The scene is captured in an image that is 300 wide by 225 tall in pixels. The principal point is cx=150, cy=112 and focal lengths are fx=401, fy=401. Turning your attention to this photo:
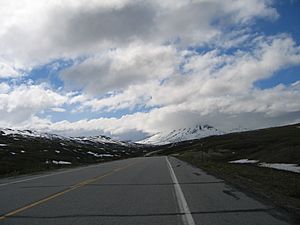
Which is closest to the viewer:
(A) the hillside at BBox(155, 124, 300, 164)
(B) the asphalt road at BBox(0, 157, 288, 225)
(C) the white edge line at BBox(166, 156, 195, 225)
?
(C) the white edge line at BBox(166, 156, 195, 225)

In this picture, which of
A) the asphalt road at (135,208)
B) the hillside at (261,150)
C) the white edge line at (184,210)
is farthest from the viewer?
the hillside at (261,150)

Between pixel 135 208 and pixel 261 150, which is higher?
pixel 261 150

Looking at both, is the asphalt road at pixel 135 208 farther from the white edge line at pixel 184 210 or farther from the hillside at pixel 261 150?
the hillside at pixel 261 150

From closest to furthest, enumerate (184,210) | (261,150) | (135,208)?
1. (184,210)
2. (135,208)
3. (261,150)

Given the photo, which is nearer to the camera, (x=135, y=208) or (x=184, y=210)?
(x=184, y=210)

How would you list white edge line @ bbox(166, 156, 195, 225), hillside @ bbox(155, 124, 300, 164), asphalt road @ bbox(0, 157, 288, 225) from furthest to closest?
hillside @ bbox(155, 124, 300, 164), asphalt road @ bbox(0, 157, 288, 225), white edge line @ bbox(166, 156, 195, 225)

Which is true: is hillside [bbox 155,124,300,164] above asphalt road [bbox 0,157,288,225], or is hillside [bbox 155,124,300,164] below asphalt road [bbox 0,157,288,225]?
above

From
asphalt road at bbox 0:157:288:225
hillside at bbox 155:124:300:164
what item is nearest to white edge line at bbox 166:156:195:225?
asphalt road at bbox 0:157:288:225

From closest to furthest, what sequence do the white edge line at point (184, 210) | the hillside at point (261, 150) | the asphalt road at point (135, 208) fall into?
the white edge line at point (184, 210) < the asphalt road at point (135, 208) < the hillside at point (261, 150)

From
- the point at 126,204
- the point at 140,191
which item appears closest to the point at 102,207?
the point at 126,204

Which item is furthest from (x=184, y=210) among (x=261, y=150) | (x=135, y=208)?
(x=261, y=150)

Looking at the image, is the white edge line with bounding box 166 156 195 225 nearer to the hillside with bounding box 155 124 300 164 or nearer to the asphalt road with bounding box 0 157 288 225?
the asphalt road with bounding box 0 157 288 225

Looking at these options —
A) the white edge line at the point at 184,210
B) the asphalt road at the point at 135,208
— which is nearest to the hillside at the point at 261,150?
the white edge line at the point at 184,210

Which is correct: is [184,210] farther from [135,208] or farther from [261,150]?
[261,150]
